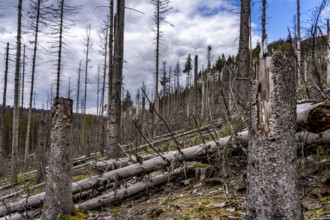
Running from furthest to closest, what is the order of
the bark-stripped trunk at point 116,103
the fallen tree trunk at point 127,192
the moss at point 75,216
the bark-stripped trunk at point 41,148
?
the bark-stripped trunk at point 41,148 < the bark-stripped trunk at point 116,103 < the fallen tree trunk at point 127,192 < the moss at point 75,216

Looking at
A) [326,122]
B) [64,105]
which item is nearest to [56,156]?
[64,105]

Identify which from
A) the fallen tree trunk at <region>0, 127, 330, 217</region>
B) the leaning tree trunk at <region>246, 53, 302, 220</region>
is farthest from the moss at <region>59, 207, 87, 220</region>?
the leaning tree trunk at <region>246, 53, 302, 220</region>

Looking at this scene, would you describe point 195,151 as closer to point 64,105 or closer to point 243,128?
point 243,128

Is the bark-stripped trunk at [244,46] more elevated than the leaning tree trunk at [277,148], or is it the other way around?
the bark-stripped trunk at [244,46]

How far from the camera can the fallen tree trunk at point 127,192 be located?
15.0ft

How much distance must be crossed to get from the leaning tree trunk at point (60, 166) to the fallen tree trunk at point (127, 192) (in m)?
0.57

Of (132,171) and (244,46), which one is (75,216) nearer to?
(132,171)

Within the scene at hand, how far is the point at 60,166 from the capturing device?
3.94 m

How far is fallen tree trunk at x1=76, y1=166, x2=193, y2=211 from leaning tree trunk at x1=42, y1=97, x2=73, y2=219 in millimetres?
568

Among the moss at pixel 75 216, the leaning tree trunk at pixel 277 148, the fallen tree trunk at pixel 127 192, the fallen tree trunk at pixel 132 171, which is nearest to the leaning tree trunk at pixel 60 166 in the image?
the moss at pixel 75 216

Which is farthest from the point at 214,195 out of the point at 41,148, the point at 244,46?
the point at 41,148

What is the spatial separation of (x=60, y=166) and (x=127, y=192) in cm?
118

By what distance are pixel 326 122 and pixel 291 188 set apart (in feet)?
4.65

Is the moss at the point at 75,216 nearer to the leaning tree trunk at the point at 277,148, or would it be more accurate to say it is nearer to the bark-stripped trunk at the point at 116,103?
the leaning tree trunk at the point at 277,148
